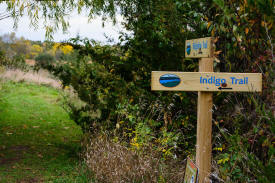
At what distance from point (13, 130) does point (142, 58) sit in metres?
4.67

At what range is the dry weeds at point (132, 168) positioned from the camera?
3.92m

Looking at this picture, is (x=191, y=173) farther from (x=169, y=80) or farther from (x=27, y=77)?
(x=27, y=77)

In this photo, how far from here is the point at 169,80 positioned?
11.1 feet

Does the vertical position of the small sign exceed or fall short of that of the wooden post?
it falls short

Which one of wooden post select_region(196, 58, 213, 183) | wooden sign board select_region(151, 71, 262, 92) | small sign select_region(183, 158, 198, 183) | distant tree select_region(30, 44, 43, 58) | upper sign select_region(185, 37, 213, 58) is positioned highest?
distant tree select_region(30, 44, 43, 58)

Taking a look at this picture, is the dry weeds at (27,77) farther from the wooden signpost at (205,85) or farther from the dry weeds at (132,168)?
the wooden signpost at (205,85)

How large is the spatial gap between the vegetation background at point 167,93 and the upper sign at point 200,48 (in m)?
0.13

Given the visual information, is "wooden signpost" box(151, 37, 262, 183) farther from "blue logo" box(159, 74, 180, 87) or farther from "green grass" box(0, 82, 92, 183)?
"green grass" box(0, 82, 92, 183)

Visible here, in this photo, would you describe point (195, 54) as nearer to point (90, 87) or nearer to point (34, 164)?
point (90, 87)

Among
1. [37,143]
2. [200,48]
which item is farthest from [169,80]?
[37,143]

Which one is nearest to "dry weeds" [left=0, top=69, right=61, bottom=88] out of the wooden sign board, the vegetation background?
the vegetation background

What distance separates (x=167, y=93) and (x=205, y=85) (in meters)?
1.52

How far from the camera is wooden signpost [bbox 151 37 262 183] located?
338 centimetres

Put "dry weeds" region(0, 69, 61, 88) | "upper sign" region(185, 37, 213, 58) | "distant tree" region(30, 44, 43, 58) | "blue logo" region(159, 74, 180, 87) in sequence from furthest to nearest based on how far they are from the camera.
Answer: "distant tree" region(30, 44, 43, 58), "dry weeds" region(0, 69, 61, 88), "upper sign" region(185, 37, 213, 58), "blue logo" region(159, 74, 180, 87)
